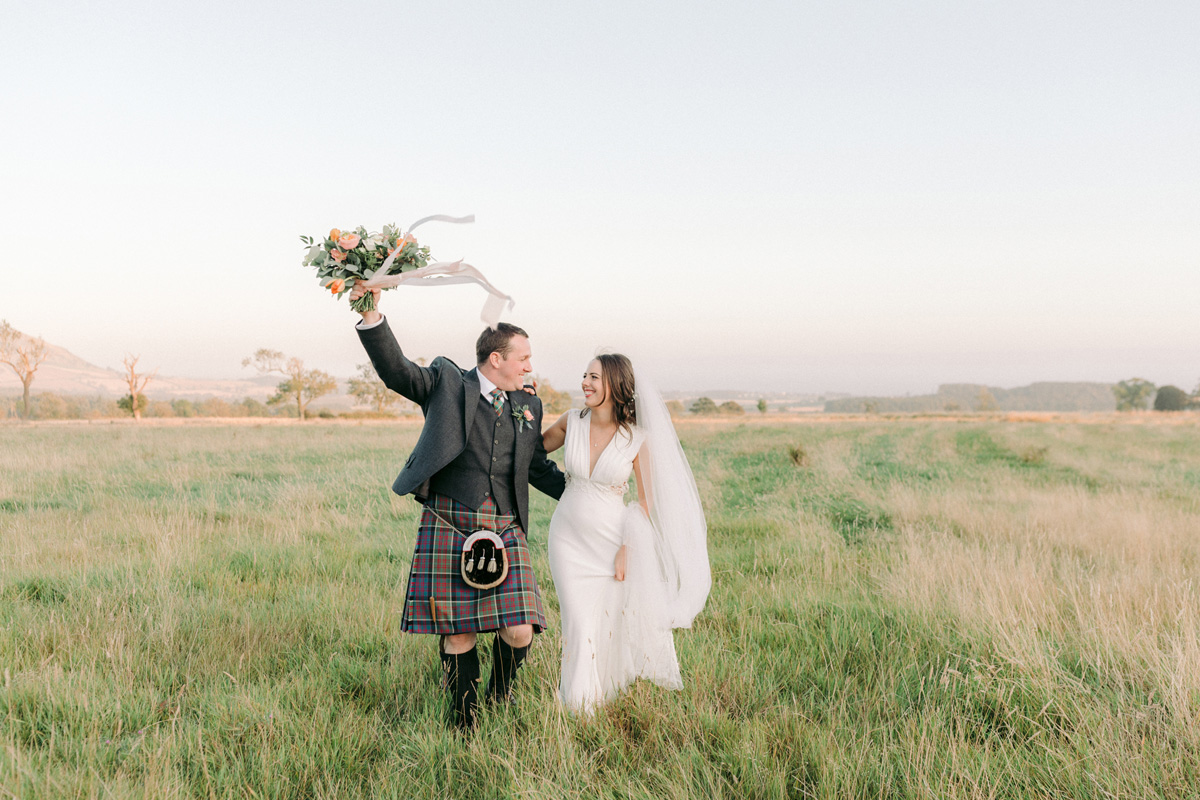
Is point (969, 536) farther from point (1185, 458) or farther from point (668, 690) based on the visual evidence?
point (1185, 458)

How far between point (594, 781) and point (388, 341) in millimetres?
2359

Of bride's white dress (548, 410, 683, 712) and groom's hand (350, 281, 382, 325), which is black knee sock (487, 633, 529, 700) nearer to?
bride's white dress (548, 410, 683, 712)

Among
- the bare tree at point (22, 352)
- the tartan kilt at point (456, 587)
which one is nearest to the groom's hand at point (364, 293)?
the tartan kilt at point (456, 587)

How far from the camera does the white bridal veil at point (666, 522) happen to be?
418 cm

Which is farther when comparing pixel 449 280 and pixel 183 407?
pixel 183 407

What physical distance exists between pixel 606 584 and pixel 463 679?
1.04m

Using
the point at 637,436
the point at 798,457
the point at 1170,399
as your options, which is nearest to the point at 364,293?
the point at 637,436

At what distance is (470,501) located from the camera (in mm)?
3682

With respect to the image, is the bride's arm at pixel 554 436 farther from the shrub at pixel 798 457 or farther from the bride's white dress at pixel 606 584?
the shrub at pixel 798 457

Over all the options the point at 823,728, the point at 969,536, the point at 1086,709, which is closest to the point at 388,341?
the point at 823,728

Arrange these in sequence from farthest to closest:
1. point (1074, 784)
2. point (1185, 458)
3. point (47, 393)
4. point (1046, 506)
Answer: point (47, 393) < point (1185, 458) < point (1046, 506) < point (1074, 784)

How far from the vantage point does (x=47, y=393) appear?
6500 cm

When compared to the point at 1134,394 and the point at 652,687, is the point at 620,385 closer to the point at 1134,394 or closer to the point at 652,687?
the point at 652,687

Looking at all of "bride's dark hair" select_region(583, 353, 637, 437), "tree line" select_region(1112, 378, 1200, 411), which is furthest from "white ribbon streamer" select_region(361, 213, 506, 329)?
"tree line" select_region(1112, 378, 1200, 411)
